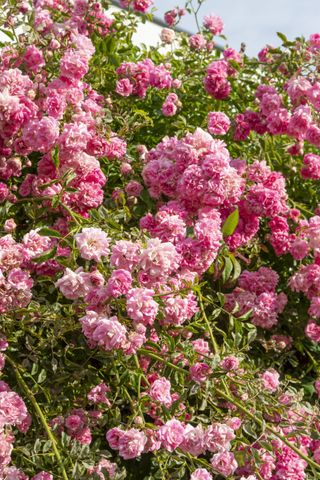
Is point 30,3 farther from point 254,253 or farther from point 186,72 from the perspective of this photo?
point 254,253

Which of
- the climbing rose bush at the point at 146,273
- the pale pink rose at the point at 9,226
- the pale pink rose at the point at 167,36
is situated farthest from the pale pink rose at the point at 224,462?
the pale pink rose at the point at 167,36

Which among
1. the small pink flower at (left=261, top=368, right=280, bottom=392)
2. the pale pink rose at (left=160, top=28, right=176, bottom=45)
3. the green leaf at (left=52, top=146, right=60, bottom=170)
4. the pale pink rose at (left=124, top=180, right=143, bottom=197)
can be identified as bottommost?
the small pink flower at (left=261, top=368, right=280, bottom=392)

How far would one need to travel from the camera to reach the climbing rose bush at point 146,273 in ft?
7.54

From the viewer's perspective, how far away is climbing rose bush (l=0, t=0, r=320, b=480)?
2.30 metres

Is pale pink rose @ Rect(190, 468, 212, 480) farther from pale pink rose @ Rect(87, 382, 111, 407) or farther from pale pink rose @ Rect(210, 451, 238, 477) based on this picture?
pale pink rose @ Rect(87, 382, 111, 407)

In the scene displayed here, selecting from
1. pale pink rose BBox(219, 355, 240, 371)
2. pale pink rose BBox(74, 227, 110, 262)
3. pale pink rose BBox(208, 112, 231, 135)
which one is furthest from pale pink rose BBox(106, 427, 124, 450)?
pale pink rose BBox(208, 112, 231, 135)

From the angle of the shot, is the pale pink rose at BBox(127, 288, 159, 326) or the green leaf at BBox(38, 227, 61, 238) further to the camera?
the green leaf at BBox(38, 227, 61, 238)

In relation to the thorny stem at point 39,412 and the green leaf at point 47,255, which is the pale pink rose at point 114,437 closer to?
the thorny stem at point 39,412

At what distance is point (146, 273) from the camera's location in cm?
220

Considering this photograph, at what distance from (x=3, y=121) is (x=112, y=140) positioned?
0.42 metres


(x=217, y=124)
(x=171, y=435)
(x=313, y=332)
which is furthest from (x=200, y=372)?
(x=217, y=124)

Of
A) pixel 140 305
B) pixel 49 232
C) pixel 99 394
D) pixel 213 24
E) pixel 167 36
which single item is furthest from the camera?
pixel 213 24

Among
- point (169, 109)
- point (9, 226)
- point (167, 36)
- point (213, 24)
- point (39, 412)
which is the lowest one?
point (39, 412)

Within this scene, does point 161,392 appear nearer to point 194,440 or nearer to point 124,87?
point 194,440
